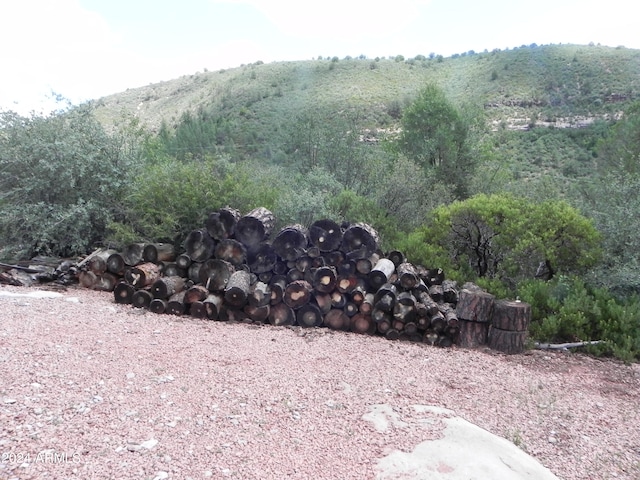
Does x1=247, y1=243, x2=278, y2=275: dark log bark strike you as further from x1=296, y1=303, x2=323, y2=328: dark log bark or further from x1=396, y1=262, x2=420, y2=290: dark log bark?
x1=396, y1=262, x2=420, y2=290: dark log bark

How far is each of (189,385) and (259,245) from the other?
3329mm

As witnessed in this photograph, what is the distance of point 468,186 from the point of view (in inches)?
547

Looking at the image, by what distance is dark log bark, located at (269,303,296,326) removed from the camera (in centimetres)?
662

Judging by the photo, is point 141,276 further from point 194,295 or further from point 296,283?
point 296,283

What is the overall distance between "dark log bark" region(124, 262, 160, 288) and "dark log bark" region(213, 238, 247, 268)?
1.08 m

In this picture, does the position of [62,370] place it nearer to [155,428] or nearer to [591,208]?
[155,428]

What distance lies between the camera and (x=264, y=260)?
7023 mm

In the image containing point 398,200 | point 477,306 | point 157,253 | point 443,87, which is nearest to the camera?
point 477,306

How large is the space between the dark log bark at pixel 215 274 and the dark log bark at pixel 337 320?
1599mm

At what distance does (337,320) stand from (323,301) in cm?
Result: 34

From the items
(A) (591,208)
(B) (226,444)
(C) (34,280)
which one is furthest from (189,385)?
(A) (591,208)

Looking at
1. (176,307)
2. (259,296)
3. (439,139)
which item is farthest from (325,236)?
(439,139)

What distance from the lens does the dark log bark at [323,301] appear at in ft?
21.8

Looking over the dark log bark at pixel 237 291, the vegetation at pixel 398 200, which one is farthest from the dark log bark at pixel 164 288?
the vegetation at pixel 398 200
